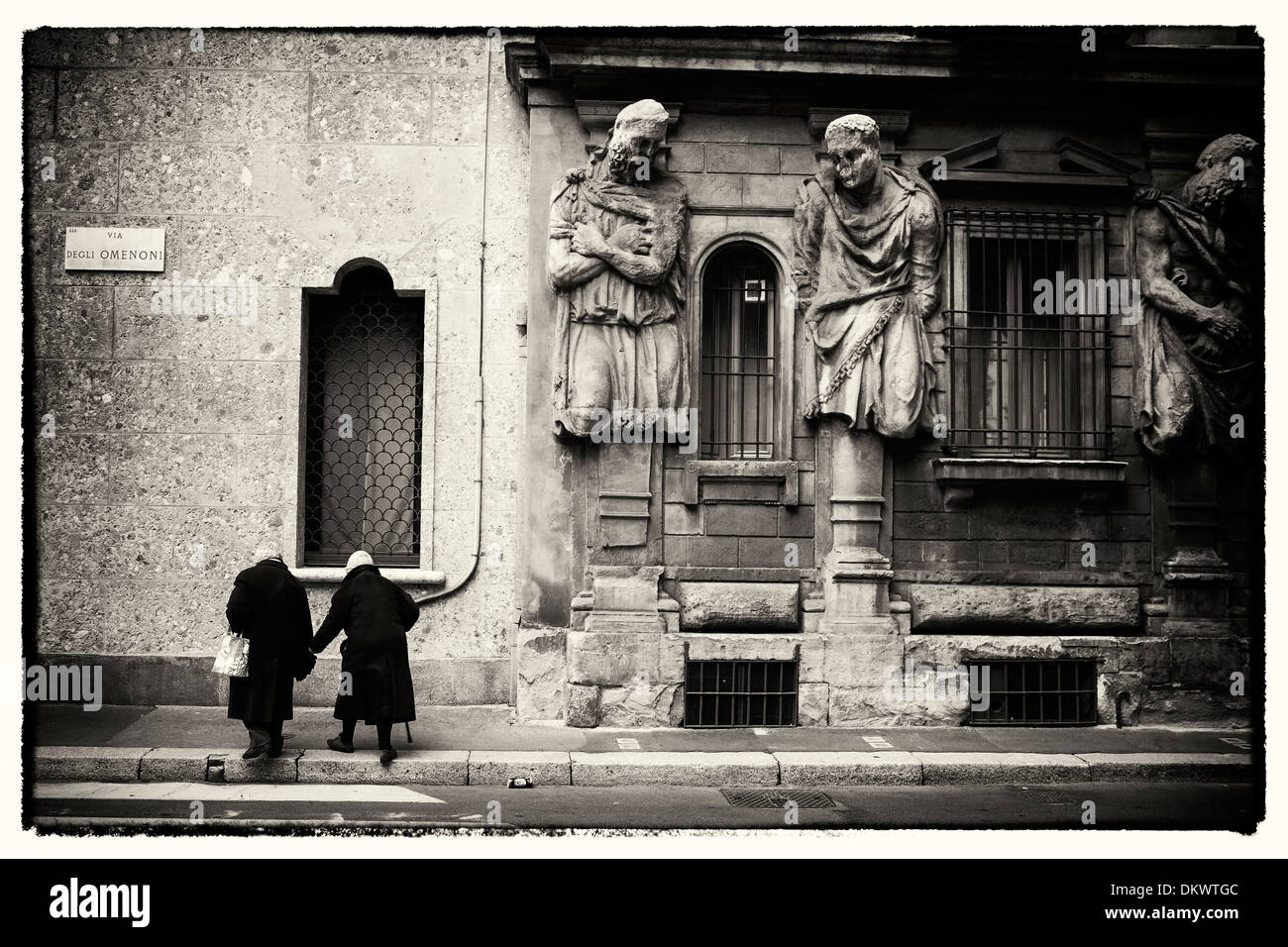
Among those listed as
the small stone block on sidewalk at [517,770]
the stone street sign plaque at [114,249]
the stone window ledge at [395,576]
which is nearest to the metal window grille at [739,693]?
the small stone block on sidewalk at [517,770]

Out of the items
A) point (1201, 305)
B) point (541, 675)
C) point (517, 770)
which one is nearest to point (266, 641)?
point (517, 770)

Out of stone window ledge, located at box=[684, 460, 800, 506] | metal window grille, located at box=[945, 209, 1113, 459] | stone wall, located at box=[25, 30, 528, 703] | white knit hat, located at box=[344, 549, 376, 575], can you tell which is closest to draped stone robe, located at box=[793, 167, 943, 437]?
metal window grille, located at box=[945, 209, 1113, 459]

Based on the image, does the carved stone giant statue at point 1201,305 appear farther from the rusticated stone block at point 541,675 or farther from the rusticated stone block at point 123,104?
the rusticated stone block at point 123,104

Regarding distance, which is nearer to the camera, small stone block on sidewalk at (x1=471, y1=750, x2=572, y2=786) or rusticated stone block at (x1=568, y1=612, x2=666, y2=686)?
small stone block on sidewalk at (x1=471, y1=750, x2=572, y2=786)

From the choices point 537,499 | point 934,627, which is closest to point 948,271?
point 934,627

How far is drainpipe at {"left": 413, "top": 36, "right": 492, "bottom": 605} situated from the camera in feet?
34.9

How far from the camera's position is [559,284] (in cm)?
1006

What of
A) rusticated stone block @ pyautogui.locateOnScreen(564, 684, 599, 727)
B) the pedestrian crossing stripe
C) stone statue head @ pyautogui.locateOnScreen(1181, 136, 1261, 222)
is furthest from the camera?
stone statue head @ pyautogui.locateOnScreen(1181, 136, 1261, 222)

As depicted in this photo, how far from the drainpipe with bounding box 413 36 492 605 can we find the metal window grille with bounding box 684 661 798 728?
7.44 feet

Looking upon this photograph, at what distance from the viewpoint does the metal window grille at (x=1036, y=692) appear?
10164 mm

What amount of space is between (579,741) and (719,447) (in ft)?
9.74

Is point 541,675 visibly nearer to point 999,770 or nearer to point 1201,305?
point 999,770

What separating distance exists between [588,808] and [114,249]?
6.86 meters

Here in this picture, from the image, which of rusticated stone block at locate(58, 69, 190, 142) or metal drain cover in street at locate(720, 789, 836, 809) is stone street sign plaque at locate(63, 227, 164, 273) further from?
metal drain cover in street at locate(720, 789, 836, 809)
